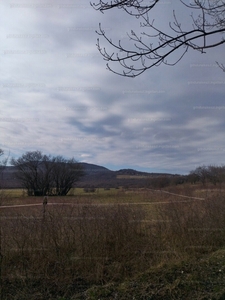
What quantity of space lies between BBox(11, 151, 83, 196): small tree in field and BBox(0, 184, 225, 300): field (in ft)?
24.0

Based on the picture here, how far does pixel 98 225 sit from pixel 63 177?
33.3 ft

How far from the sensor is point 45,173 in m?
16.1

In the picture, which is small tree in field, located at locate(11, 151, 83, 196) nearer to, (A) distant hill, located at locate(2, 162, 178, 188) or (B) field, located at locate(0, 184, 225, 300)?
(A) distant hill, located at locate(2, 162, 178, 188)

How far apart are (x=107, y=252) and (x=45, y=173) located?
31.6 ft

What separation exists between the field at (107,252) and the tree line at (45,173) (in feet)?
24.0

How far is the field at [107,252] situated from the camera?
5.12 m

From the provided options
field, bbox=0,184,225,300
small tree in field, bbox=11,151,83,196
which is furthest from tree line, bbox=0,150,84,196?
field, bbox=0,184,225,300

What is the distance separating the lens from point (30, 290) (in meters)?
5.33

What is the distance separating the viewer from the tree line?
51.8 feet

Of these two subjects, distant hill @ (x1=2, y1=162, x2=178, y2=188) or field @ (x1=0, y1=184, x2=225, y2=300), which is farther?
distant hill @ (x1=2, y1=162, x2=178, y2=188)

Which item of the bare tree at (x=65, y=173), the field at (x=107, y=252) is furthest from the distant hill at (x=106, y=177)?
the field at (x=107, y=252)

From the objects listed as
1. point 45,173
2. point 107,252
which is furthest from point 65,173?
point 107,252

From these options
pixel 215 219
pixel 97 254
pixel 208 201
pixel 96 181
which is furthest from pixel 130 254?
pixel 96 181

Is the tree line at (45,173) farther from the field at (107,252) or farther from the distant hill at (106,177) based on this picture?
the field at (107,252)
